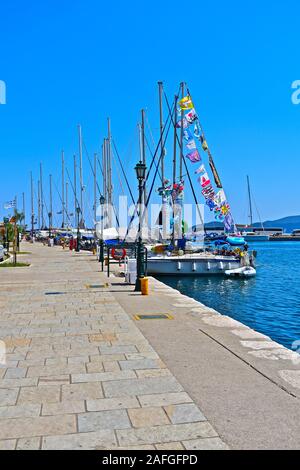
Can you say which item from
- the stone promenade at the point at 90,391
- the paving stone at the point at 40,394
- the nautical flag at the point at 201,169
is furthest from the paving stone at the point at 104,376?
the nautical flag at the point at 201,169

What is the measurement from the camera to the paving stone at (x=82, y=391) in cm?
527

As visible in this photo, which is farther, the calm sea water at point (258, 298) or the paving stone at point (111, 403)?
the calm sea water at point (258, 298)

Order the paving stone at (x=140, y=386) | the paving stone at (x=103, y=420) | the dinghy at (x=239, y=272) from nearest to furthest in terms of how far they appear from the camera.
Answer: the paving stone at (x=103, y=420), the paving stone at (x=140, y=386), the dinghy at (x=239, y=272)

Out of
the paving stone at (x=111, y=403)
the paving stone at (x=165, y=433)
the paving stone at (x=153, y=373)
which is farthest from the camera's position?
the paving stone at (x=153, y=373)

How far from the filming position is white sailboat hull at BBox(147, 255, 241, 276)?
96.5 feet

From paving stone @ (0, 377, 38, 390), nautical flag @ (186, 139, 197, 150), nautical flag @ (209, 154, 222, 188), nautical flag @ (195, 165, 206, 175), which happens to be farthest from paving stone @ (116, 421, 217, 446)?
nautical flag @ (209, 154, 222, 188)

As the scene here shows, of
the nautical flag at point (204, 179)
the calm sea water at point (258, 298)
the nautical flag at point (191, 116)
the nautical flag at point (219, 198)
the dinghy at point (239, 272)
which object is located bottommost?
the calm sea water at point (258, 298)

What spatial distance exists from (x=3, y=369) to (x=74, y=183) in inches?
2113

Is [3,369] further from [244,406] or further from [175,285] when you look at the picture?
[175,285]

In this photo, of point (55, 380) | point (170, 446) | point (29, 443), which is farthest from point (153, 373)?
point (29, 443)

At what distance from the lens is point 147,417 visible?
464 centimetres

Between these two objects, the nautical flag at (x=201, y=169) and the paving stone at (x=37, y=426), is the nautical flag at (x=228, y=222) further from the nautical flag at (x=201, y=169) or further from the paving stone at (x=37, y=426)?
the paving stone at (x=37, y=426)

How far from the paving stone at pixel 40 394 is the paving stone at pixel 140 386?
590 mm

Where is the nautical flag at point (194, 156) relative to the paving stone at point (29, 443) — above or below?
above
